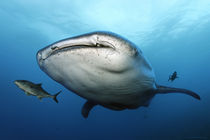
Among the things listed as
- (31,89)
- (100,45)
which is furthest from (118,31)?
(100,45)

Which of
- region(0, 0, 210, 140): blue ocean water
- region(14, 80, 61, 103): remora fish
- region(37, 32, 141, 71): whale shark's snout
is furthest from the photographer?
region(0, 0, 210, 140): blue ocean water

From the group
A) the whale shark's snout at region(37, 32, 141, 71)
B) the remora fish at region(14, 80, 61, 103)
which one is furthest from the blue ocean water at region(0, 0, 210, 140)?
the whale shark's snout at region(37, 32, 141, 71)

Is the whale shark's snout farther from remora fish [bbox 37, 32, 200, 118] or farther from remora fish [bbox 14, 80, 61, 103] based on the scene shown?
remora fish [bbox 14, 80, 61, 103]

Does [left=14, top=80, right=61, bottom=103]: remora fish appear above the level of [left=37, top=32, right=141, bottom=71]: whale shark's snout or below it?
below

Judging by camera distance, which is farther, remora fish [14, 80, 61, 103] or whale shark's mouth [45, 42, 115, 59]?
remora fish [14, 80, 61, 103]

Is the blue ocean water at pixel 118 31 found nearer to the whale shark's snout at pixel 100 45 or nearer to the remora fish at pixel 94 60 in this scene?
the remora fish at pixel 94 60

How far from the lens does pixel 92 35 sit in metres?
1.52

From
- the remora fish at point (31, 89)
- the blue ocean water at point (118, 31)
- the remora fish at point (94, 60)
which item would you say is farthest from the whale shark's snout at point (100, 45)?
the blue ocean water at point (118, 31)

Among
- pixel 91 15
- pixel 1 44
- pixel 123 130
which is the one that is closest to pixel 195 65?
pixel 123 130

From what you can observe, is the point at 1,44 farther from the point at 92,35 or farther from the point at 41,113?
the point at 41,113

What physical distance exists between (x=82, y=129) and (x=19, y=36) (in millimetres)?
70872

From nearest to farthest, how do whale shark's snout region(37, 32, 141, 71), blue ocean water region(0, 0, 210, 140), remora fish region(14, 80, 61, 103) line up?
1. whale shark's snout region(37, 32, 141, 71)
2. remora fish region(14, 80, 61, 103)
3. blue ocean water region(0, 0, 210, 140)

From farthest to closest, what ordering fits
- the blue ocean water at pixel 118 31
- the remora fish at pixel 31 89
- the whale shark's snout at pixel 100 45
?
the blue ocean water at pixel 118 31 → the remora fish at pixel 31 89 → the whale shark's snout at pixel 100 45

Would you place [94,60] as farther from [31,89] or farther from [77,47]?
[31,89]
